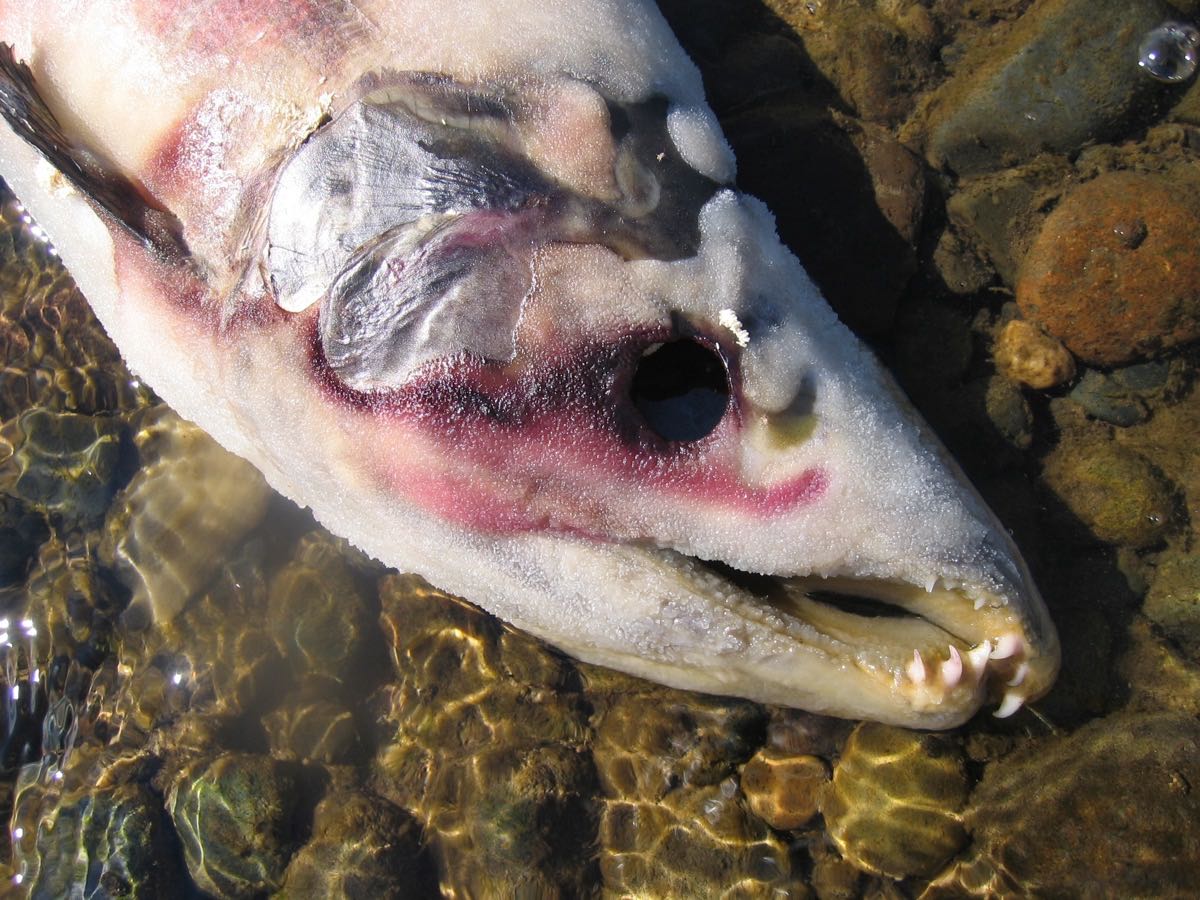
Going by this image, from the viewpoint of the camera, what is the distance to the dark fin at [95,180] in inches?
103

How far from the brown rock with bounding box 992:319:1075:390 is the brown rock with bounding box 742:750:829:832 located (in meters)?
1.91

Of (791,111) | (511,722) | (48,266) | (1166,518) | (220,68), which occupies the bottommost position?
(1166,518)

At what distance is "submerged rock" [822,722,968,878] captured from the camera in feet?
10.6

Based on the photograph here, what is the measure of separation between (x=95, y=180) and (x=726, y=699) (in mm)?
2926

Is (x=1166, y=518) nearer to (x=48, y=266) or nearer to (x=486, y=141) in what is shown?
(x=486, y=141)

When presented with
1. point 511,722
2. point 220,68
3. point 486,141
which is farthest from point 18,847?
point 486,141

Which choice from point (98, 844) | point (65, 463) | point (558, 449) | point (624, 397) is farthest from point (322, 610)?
point (624, 397)

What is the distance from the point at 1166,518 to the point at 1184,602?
356 millimetres

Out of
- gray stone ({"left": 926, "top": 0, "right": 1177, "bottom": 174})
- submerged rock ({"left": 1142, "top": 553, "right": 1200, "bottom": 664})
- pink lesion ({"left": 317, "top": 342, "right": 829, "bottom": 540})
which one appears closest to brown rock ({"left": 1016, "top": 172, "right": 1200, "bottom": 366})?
gray stone ({"left": 926, "top": 0, "right": 1177, "bottom": 174})

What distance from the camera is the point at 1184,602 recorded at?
11.8ft

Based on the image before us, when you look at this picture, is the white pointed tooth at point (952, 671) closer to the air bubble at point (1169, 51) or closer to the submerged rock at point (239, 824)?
the submerged rock at point (239, 824)

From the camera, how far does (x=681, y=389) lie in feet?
7.74

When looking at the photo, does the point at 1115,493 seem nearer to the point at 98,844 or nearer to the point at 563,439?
the point at 563,439

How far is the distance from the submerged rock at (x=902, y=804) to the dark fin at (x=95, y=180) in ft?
10.0
